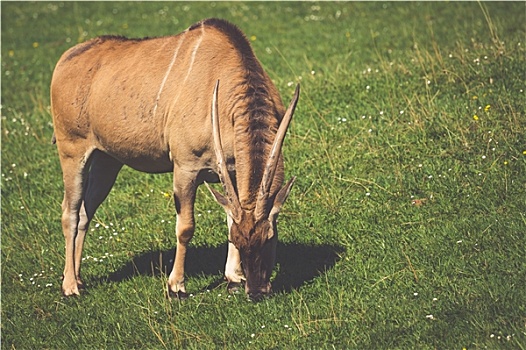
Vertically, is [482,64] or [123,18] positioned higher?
[482,64]

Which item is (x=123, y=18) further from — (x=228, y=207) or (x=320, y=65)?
(x=228, y=207)

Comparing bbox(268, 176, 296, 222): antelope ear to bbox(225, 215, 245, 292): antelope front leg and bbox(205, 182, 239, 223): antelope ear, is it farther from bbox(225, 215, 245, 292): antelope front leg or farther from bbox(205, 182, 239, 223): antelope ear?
bbox(225, 215, 245, 292): antelope front leg

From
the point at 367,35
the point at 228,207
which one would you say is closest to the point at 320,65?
the point at 367,35

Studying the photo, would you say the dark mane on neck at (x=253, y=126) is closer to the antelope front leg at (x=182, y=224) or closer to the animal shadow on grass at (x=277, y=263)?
the antelope front leg at (x=182, y=224)

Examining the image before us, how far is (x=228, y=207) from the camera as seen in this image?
8023 millimetres

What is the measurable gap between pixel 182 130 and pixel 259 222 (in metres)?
1.43

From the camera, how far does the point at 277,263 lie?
9031 mm

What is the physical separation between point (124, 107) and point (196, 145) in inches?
49.2

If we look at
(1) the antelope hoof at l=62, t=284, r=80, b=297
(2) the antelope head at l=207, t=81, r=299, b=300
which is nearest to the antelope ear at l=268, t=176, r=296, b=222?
(2) the antelope head at l=207, t=81, r=299, b=300

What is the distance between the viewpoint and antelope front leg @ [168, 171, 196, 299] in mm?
8781

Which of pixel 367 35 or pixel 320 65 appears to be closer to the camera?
pixel 320 65

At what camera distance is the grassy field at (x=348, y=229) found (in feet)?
24.9

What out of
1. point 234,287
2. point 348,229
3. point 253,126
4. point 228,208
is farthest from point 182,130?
point 348,229

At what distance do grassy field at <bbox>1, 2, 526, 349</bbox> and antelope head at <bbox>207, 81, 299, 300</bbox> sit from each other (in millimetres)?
316
